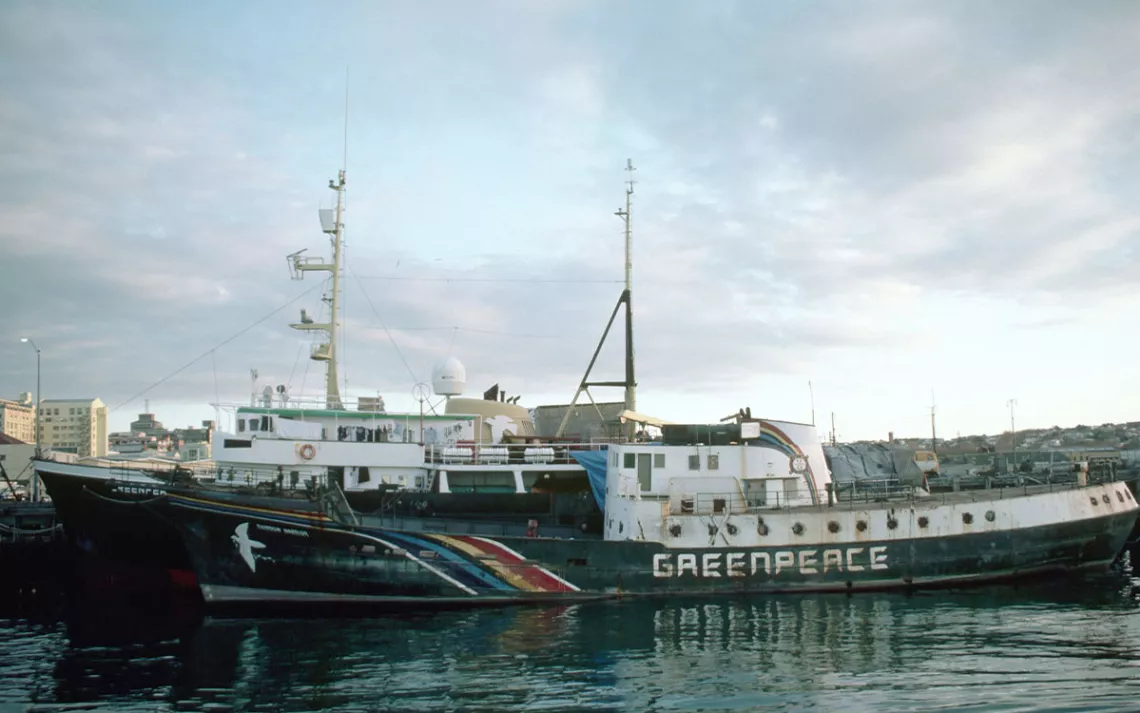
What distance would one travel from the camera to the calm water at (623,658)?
42.9 feet

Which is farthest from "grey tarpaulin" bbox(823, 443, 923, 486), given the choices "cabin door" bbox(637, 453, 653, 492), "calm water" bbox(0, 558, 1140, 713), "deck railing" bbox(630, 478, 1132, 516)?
"cabin door" bbox(637, 453, 653, 492)

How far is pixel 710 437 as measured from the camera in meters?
24.2

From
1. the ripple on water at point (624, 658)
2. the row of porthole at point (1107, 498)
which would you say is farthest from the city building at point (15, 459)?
the row of porthole at point (1107, 498)

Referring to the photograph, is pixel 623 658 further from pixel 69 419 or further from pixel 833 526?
pixel 69 419

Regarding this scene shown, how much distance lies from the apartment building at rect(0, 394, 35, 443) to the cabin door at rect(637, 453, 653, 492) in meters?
145

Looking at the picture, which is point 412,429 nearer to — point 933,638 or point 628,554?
point 628,554

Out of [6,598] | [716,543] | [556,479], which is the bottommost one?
[6,598]

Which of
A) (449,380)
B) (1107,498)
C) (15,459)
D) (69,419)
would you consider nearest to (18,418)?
(69,419)

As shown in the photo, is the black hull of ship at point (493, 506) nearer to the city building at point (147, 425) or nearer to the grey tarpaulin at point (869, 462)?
the grey tarpaulin at point (869, 462)

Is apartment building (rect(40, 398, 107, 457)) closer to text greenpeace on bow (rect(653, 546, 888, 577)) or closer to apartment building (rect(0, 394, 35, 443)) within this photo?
apartment building (rect(0, 394, 35, 443))

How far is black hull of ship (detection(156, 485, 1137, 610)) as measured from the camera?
21.1 m

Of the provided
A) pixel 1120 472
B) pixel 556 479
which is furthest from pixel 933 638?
pixel 1120 472

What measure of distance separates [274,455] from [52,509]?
1357 centimetres

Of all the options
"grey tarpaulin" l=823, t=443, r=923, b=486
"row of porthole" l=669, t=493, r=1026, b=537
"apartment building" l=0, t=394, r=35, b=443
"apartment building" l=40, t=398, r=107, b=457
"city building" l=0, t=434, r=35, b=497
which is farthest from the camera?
"apartment building" l=40, t=398, r=107, b=457
